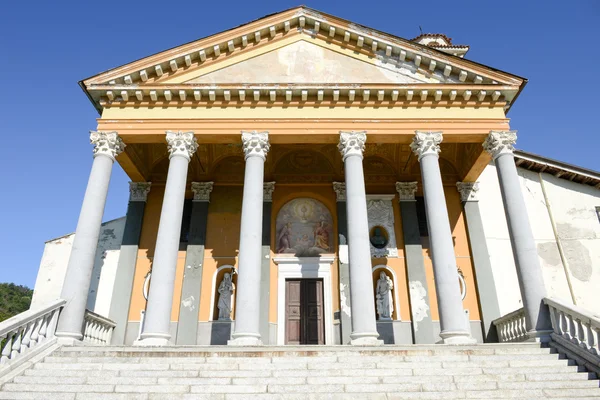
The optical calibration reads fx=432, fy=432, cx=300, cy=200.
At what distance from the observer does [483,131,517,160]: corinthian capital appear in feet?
42.1

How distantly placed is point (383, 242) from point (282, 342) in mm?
5099

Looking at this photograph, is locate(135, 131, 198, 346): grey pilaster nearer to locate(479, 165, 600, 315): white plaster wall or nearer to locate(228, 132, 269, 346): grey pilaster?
locate(228, 132, 269, 346): grey pilaster

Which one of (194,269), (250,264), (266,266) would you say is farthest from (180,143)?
(266,266)

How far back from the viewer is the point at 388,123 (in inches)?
523

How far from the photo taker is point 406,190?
54.3ft

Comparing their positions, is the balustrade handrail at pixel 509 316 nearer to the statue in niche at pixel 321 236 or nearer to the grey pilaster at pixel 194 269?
the statue in niche at pixel 321 236

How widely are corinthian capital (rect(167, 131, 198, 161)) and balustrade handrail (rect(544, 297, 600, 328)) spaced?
10388 millimetres

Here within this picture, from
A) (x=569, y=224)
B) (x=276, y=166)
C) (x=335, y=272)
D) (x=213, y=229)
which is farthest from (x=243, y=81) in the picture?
(x=569, y=224)

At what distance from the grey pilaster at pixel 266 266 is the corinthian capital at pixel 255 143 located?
3.58 meters

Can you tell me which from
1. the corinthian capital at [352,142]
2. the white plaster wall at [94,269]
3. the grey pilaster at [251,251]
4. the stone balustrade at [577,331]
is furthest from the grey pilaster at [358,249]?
the white plaster wall at [94,269]

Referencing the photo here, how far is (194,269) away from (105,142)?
5.19 meters

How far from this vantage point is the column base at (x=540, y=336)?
991 cm

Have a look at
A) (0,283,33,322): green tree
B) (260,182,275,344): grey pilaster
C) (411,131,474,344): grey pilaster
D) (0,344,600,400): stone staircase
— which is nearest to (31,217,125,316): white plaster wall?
(260,182,275,344): grey pilaster

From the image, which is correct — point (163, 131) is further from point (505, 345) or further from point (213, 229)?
point (505, 345)
